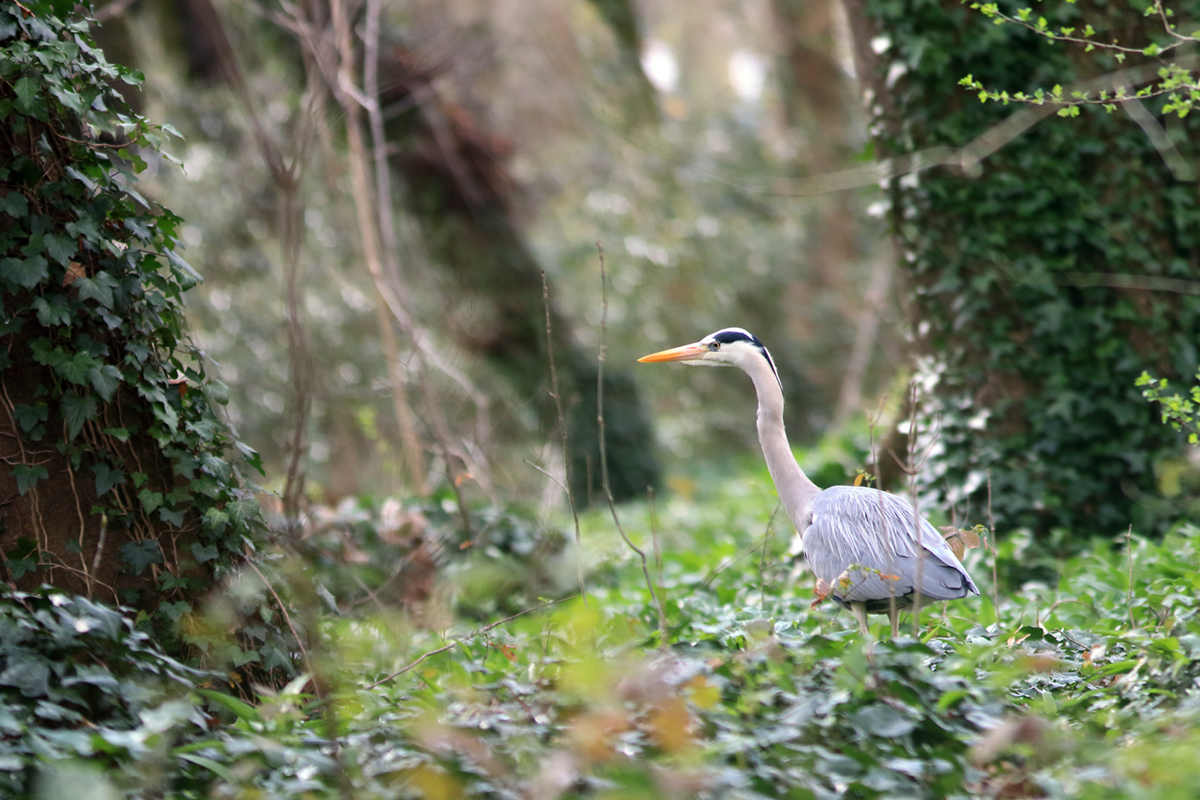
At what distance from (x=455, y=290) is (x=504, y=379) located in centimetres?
113

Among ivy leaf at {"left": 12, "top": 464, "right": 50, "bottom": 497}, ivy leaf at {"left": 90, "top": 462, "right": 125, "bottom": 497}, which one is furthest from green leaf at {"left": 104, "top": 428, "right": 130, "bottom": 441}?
ivy leaf at {"left": 12, "top": 464, "right": 50, "bottom": 497}

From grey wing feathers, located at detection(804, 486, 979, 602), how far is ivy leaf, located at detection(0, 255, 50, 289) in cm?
283

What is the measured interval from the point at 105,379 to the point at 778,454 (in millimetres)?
2680

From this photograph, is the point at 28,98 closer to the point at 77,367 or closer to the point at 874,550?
the point at 77,367

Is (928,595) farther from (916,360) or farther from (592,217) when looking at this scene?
(592,217)

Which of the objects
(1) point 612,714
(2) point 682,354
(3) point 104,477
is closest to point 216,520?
(3) point 104,477

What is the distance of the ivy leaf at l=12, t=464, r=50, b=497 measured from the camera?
3322 millimetres

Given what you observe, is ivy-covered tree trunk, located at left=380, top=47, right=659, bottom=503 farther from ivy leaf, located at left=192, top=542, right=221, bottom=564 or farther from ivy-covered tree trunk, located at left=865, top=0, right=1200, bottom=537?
ivy leaf, located at left=192, top=542, right=221, bottom=564

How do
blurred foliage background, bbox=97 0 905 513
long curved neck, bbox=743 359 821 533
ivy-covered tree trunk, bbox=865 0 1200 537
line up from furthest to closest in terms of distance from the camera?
blurred foliage background, bbox=97 0 905 513, ivy-covered tree trunk, bbox=865 0 1200 537, long curved neck, bbox=743 359 821 533

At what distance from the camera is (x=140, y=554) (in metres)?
3.46

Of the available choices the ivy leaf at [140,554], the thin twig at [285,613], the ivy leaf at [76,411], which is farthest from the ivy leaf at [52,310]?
the thin twig at [285,613]

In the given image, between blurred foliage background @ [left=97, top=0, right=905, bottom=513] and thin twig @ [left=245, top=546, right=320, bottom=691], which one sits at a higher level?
blurred foliage background @ [left=97, top=0, right=905, bottom=513]

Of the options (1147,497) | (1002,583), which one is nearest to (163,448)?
(1002,583)

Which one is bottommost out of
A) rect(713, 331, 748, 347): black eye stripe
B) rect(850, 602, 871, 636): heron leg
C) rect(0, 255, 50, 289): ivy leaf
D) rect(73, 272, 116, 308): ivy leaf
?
rect(850, 602, 871, 636): heron leg
